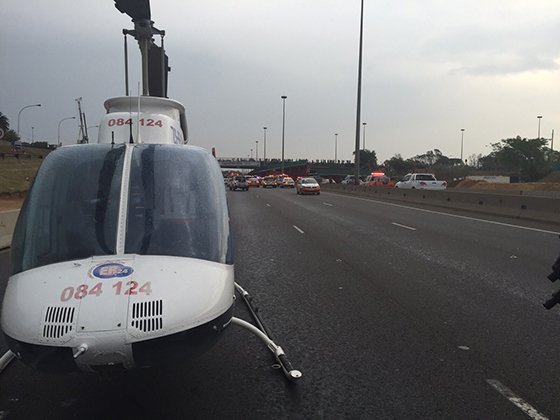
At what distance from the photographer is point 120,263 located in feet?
11.5

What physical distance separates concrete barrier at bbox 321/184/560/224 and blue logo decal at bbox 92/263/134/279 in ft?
56.4

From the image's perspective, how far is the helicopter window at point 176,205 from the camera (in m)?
3.81

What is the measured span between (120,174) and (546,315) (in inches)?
201

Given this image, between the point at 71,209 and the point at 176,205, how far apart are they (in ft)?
2.60

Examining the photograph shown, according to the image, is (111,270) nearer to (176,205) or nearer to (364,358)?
(176,205)

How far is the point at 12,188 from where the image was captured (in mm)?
34000

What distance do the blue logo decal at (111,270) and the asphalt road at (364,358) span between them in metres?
1.06

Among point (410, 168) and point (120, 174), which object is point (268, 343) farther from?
point (410, 168)

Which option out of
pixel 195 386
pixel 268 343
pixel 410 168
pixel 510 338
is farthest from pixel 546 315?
pixel 410 168

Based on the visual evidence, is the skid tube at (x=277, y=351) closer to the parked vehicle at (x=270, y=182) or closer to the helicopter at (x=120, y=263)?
the helicopter at (x=120, y=263)

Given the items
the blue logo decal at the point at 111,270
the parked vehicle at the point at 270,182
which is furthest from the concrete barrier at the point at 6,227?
the parked vehicle at the point at 270,182

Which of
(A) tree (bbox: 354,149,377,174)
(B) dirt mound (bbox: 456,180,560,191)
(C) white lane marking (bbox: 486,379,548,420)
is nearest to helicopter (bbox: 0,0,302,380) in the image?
(C) white lane marking (bbox: 486,379,548,420)

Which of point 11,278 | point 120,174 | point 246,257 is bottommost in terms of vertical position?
point 246,257

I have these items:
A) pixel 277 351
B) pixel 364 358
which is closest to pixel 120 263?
pixel 277 351
